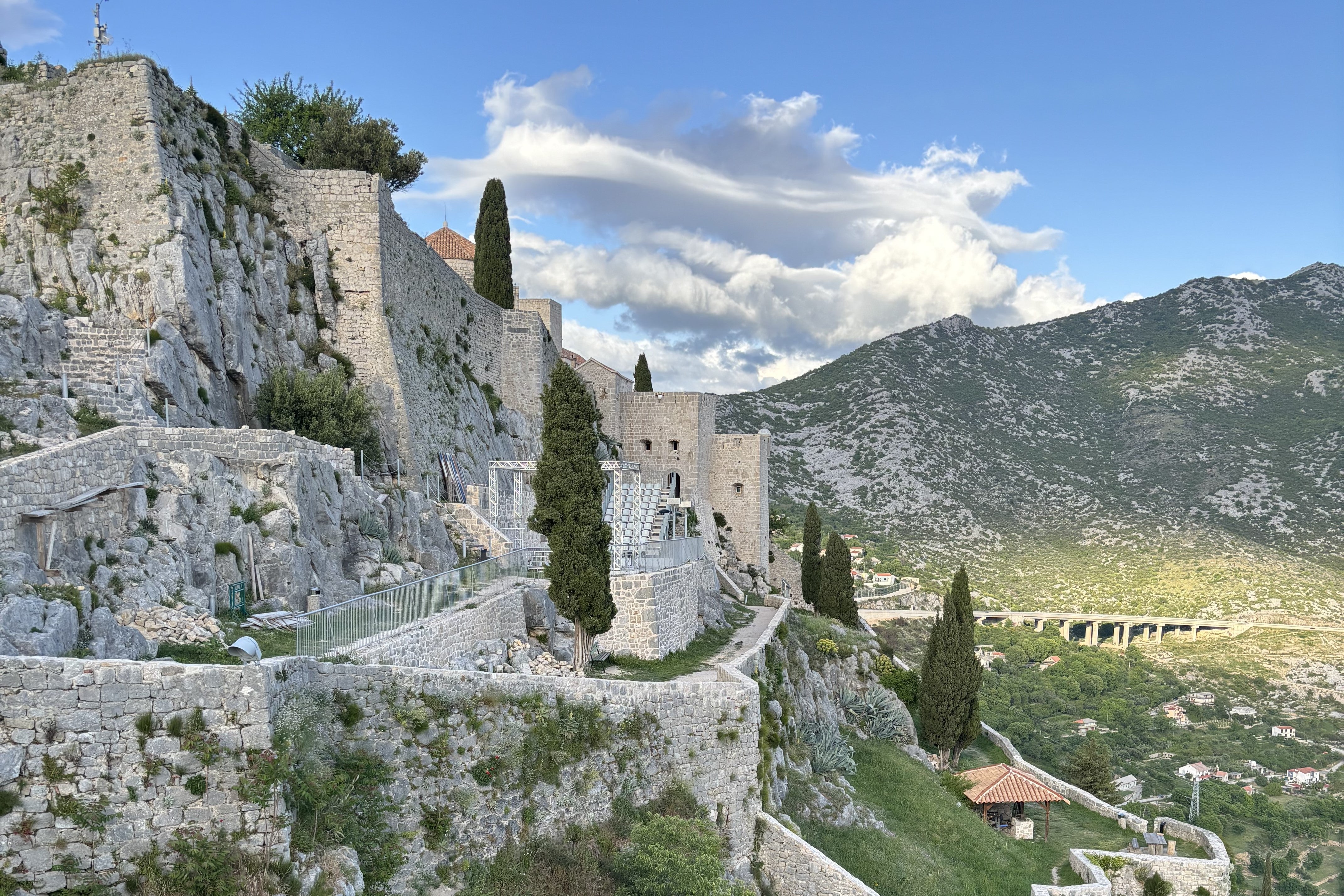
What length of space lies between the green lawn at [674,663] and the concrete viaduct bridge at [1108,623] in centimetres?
3897

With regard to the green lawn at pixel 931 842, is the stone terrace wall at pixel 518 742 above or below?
above

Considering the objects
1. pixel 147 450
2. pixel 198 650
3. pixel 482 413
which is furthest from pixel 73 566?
pixel 482 413

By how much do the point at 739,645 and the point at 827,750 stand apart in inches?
126

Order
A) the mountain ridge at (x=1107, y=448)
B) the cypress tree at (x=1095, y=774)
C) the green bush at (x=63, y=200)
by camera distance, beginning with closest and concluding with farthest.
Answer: the green bush at (x=63, y=200) → the cypress tree at (x=1095, y=774) → the mountain ridge at (x=1107, y=448)

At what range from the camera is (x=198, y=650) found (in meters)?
10.9

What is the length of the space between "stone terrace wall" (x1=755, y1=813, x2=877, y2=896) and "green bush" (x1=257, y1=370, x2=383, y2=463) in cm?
1237

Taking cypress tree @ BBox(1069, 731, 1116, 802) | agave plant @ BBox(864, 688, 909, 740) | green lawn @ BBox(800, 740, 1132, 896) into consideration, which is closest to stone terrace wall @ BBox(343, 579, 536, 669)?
green lawn @ BBox(800, 740, 1132, 896)

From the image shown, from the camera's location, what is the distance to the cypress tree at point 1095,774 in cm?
3178

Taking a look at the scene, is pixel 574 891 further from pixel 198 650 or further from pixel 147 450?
pixel 147 450

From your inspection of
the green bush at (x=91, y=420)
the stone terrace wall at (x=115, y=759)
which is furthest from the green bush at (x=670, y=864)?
the green bush at (x=91, y=420)

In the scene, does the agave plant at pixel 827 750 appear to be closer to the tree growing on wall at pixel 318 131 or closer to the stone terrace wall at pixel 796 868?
the stone terrace wall at pixel 796 868

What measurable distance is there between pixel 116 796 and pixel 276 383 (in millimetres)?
13922

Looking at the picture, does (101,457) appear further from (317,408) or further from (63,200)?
(63,200)

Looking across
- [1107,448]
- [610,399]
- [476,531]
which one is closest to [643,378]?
[610,399]
